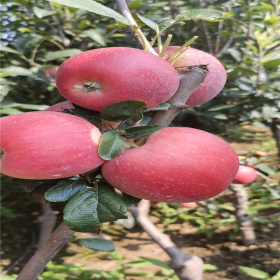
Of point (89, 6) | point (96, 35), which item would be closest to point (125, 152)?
point (89, 6)

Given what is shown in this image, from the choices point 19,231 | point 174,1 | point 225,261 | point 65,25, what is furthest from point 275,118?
point 19,231

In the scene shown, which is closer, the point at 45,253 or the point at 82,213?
the point at 82,213

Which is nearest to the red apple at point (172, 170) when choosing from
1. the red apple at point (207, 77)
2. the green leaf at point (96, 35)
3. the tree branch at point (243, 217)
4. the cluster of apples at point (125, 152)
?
the cluster of apples at point (125, 152)

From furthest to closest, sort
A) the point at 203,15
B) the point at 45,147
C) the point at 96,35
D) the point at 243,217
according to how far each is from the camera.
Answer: the point at 243,217 → the point at 96,35 → the point at 203,15 → the point at 45,147

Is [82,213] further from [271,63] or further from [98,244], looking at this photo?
[271,63]

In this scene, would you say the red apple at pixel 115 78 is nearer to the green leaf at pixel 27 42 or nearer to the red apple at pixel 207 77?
the red apple at pixel 207 77

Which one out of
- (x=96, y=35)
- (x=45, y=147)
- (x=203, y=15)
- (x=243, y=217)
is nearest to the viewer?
(x=45, y=147)

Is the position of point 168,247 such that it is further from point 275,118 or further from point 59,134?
point 275,118

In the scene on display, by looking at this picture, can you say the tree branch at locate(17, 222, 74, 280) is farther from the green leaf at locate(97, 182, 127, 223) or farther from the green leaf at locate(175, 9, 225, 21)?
the green leaf at locate(175, 9, 225, 21)

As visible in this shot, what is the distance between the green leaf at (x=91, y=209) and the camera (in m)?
0.36

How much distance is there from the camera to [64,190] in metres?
0.39

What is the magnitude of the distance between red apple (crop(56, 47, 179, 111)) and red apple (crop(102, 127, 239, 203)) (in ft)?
0.19

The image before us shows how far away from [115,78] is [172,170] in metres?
0.12

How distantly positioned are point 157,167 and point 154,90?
0.30 feet
